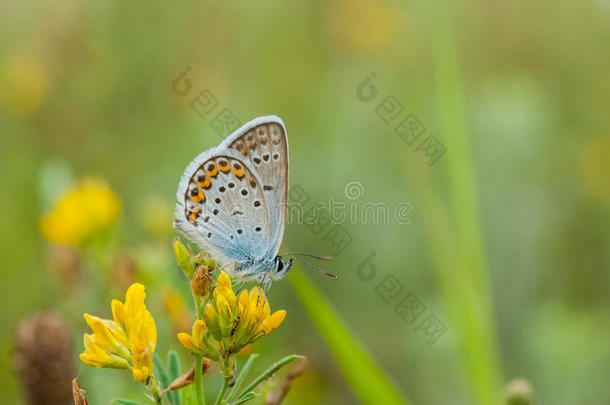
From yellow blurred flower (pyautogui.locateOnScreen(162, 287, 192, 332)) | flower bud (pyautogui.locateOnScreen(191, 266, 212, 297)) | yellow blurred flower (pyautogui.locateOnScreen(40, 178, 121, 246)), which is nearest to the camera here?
flower bud (pyautogui.locateOnScreen(191, 266, 212, 297))

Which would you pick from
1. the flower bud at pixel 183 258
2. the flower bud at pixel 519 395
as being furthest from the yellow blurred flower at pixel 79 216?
the flower bud at pixel 519 395

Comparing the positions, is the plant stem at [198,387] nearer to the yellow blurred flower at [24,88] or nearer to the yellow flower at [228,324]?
the yellow flower at [228,324]

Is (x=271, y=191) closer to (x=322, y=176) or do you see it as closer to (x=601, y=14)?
(x=322, y=176)

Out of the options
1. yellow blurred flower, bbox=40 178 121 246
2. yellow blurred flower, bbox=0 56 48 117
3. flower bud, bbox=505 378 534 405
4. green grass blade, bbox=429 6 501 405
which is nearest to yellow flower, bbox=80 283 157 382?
flower bud, bbox=505 378 534 405

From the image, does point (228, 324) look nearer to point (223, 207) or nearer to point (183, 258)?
point (183, 258)

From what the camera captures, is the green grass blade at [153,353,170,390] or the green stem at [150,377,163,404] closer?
the green stem at [150,377,163,404]

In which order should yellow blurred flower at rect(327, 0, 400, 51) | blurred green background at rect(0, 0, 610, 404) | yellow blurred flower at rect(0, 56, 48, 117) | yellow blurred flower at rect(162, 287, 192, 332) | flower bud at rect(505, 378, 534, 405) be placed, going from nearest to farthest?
flower bud at rect(505, 378, 534, 405) < yellow blurred flower at rect(162, 287, 192, 332) < blurred green background at rect(0, 0, 610, 404) < yellow blurred flower at rect(0, 56, 48, 117) < yellow blurred flower at rect(327, 0, 400, 51)

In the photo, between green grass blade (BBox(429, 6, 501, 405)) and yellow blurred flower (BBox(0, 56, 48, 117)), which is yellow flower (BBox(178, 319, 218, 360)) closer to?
green grass blade (BBox(429, 6, 501, 405))
